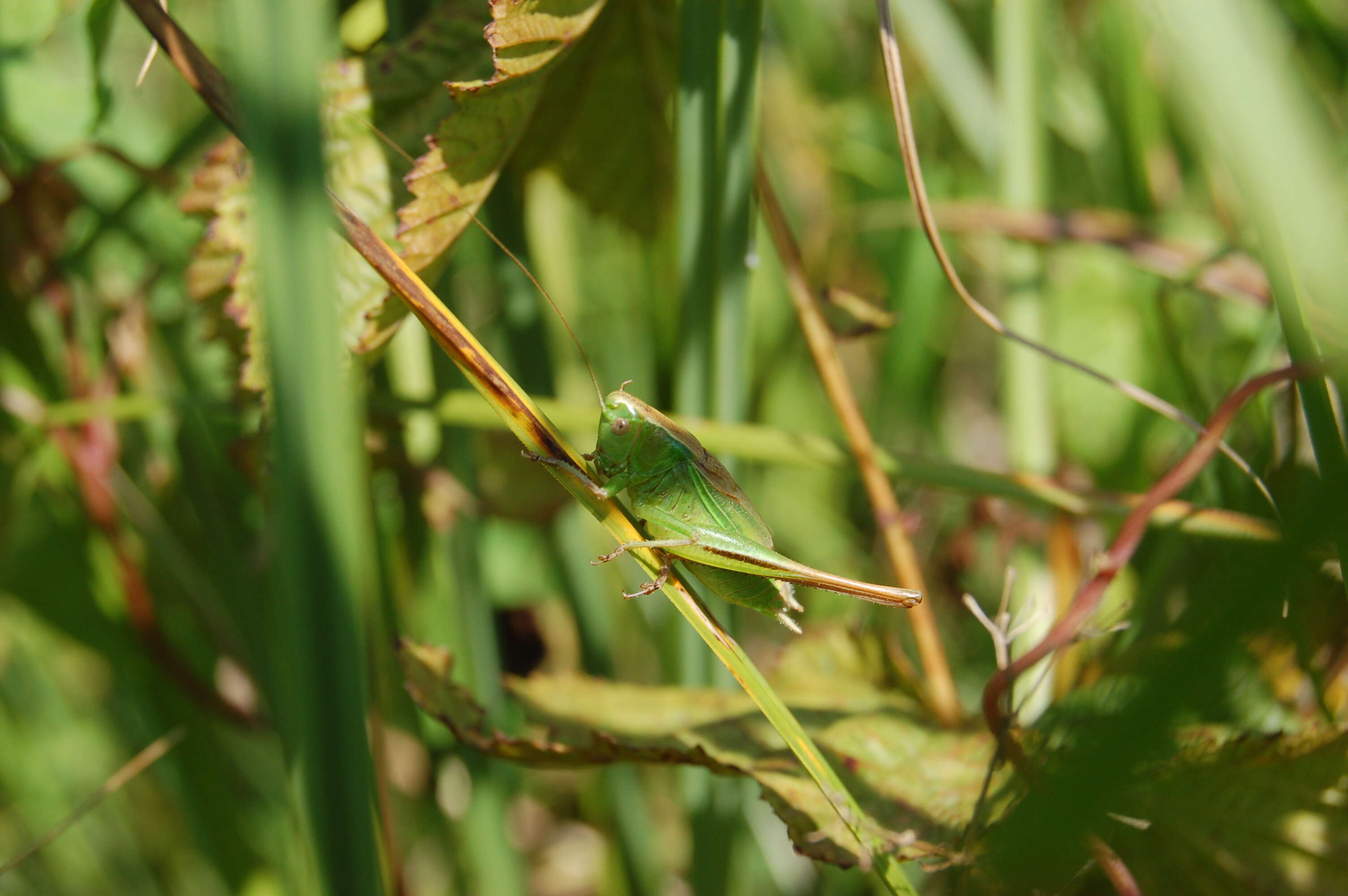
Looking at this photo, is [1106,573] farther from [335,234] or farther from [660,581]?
[335,234]

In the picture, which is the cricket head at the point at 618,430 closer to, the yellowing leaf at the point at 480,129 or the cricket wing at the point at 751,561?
the cricket wing at the point at 751,561

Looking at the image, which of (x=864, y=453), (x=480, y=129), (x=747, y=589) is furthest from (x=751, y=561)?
(x=480, y=129)

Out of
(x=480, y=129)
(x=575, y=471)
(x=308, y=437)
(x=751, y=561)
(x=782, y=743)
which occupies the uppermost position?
(x=480, y=129)

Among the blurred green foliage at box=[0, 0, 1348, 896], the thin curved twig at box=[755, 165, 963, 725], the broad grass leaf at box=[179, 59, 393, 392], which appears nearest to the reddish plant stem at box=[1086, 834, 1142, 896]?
the blurred green foliage at box=[0, 0, 1348, 896]

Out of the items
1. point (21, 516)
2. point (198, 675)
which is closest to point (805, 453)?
point (198, 675)

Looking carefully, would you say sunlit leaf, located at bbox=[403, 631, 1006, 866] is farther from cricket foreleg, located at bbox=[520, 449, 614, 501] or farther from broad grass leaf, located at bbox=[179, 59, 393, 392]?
broad grass leaf, located at bbox=[179, 59, 393, 392]

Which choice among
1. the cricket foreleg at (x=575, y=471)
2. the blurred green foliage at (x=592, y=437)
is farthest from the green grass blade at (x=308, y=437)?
the cricket foreleg at (x=575, y=471)
